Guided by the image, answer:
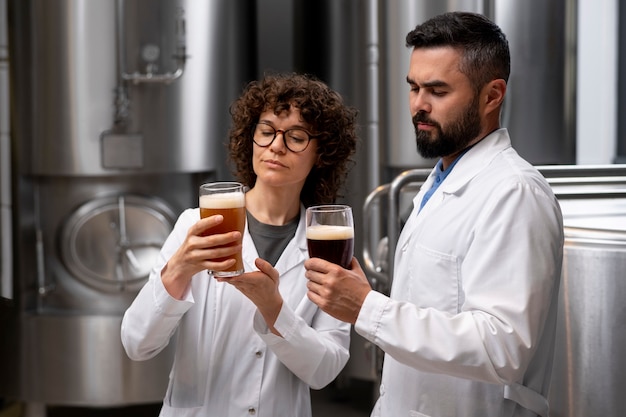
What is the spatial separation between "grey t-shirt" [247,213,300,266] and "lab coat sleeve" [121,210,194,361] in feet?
0.55

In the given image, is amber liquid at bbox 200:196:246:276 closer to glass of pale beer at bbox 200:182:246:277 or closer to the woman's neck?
glass of pale beer at bbox 200:182:246:277

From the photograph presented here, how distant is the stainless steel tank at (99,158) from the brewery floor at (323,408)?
89 millimetres

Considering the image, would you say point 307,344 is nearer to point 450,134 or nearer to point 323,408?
point 450,134

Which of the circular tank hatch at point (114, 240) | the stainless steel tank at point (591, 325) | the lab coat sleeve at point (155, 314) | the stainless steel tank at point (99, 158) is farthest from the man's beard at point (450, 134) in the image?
the circular tank hatch at point (114, 240)

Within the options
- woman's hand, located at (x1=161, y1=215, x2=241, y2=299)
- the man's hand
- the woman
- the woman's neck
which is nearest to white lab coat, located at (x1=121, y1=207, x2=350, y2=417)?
the woman

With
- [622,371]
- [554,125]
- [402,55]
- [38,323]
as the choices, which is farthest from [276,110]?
[38,323]

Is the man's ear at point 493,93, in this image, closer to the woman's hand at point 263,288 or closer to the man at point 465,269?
the man at point 465,269

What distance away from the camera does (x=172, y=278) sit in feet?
6.38

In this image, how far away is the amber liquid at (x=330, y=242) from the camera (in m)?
1.71

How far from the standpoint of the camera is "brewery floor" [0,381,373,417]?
4074mm

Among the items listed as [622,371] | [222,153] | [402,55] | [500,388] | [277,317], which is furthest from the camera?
[222,153]

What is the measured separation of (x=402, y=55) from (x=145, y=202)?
1.32 meters

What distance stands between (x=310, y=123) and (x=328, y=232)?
509 mm

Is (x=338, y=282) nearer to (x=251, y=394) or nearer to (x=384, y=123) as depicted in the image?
(x=251, y=394)
